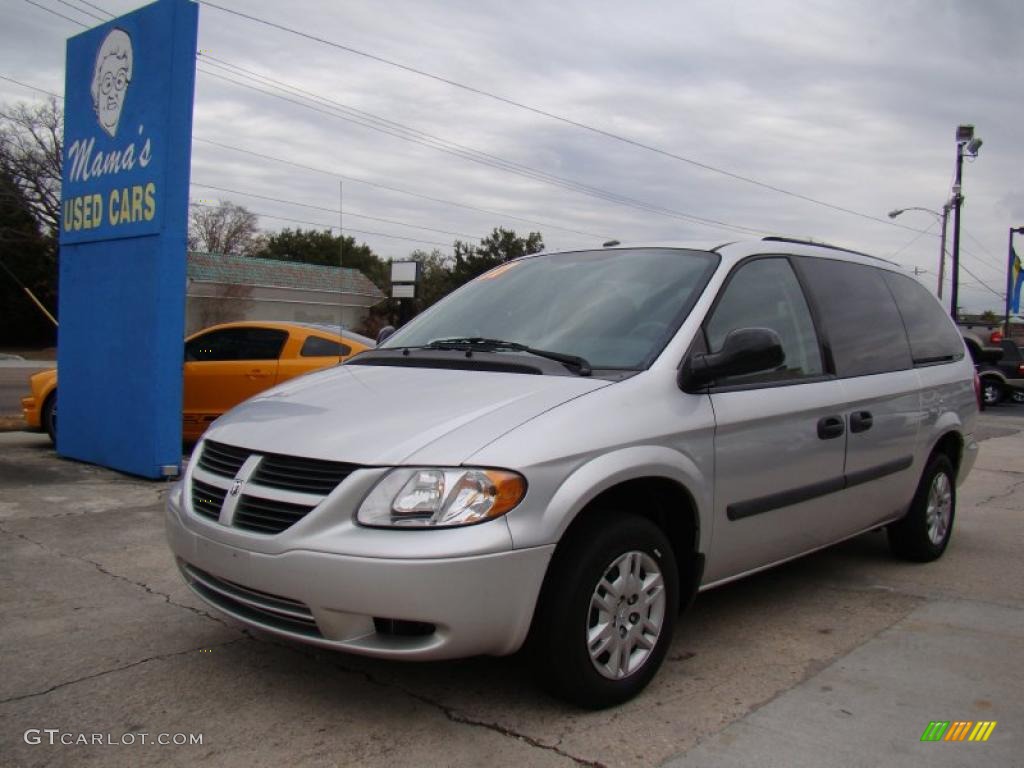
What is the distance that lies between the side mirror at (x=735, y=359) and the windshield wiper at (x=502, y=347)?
39 cm

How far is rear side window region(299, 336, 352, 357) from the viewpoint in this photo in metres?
9.64

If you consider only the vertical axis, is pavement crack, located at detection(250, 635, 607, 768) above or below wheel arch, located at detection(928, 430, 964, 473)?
below

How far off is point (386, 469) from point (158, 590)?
2.36m

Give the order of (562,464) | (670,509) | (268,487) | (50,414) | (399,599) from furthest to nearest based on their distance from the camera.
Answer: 1. (50,414)
2. (670,509)
3. (268,487)
4. (562,464)
5. (399,599)

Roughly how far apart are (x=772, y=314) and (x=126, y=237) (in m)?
5.92

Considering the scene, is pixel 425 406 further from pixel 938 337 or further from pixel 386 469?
pixel 938 337

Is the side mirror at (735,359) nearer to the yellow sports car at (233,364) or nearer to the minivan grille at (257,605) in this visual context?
the minivan grille at (257,605)

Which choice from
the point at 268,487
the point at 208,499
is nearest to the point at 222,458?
the point at 208,499

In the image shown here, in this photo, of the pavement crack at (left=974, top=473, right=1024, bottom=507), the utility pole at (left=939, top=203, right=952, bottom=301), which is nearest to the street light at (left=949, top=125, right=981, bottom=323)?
the utility pole at (left=939, top=203, right=952, bottom=301)

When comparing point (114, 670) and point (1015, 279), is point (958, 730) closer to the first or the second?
point (114, 670)

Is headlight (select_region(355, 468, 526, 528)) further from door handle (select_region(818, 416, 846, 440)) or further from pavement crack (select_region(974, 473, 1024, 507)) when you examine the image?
pavement crack (select_region(974, 473, 1024, 507))

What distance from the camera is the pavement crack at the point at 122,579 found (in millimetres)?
4234

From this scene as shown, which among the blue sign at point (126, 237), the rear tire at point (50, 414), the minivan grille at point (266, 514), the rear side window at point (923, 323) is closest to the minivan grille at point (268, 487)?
the minivan grille at point (266, 514)

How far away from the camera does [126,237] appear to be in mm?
7980
